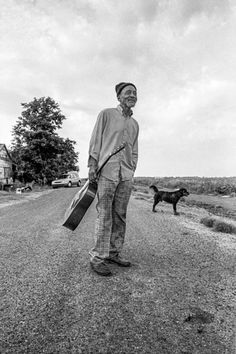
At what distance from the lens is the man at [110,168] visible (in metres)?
3.14

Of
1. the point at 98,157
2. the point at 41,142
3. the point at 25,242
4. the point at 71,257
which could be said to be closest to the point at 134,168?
the point at 98,157

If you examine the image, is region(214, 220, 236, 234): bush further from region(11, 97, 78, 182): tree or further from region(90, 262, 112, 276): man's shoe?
region(11, 97, 78, 182): tree

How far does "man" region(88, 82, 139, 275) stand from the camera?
10.3ft

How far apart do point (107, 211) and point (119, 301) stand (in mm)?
1050

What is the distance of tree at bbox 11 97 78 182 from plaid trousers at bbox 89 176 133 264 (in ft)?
109

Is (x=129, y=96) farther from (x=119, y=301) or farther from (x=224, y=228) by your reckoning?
(x=224, y=228)

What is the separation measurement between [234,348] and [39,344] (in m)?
1.34

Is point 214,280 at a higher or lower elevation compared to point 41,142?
lower

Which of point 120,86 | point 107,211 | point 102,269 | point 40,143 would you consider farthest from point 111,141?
point 40,143

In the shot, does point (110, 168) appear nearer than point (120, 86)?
Yes

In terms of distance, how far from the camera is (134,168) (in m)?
3.50

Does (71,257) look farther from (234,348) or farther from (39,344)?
(234,348)

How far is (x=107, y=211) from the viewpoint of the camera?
319 cm

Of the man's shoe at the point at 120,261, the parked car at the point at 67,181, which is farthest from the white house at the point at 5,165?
the man's shoe at the point at 120,261
